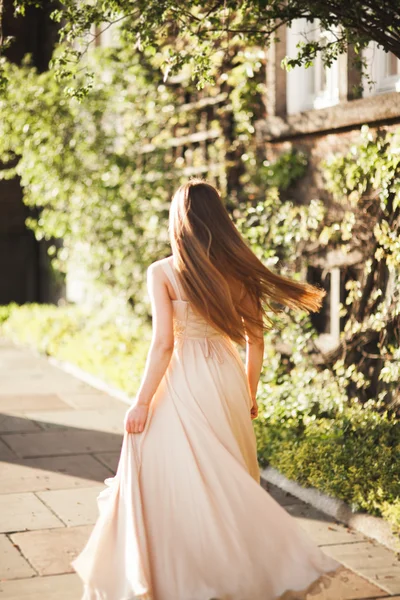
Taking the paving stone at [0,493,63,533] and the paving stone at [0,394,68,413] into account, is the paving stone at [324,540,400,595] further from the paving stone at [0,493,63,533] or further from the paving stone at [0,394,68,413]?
the paving stone at [0,394,68,413]

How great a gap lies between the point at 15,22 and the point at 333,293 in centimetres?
1044

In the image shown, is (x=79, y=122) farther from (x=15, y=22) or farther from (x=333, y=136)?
(x=15, y=22)

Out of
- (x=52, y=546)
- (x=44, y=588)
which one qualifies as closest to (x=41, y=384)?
(x=52, y=546)

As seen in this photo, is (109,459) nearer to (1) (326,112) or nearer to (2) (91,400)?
(2) (91,400)

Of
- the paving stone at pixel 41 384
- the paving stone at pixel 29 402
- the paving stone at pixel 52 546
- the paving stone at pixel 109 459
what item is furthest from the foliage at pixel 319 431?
the paving stone at pixel 52 546

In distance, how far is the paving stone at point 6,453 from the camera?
664 centimetres

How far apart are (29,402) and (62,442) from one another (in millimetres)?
1786

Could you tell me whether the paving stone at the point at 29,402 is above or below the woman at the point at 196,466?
below

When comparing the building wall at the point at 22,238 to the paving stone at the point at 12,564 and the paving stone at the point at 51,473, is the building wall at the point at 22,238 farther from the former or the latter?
the paving stone at the point at 12,564

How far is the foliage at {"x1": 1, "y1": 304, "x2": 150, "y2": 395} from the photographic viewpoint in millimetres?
9570

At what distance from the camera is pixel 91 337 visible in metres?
11.3

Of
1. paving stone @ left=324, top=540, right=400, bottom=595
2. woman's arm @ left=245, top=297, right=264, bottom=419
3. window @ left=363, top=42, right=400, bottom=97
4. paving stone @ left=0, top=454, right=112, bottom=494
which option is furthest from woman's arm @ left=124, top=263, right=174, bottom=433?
window @ left=363, top=42, right=400, bottom=97

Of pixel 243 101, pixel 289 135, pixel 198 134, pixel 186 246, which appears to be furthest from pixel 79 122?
pixel 186 246

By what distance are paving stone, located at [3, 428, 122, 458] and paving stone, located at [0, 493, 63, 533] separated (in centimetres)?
110
